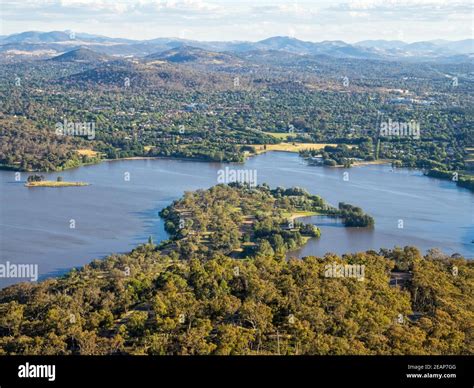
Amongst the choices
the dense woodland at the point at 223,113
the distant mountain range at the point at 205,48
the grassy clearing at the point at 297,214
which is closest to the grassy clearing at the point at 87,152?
the dense woodland at the point at 223,113

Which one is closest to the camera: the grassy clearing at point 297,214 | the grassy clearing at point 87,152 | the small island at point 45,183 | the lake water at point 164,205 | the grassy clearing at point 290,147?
the lake water at point 164,205

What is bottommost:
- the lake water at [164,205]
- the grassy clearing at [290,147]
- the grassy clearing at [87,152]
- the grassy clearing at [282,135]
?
the lake water at [164,205]

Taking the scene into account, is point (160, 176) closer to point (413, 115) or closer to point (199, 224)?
point (199, 224)

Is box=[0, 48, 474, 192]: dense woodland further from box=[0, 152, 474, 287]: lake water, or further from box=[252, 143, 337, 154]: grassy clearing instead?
box=[0, 152, 474, 287]: lake water

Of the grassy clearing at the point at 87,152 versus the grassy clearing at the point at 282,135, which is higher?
the grassy clearing at the point at 282,135

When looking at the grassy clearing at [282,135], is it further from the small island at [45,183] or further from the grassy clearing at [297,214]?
the grassy clearing at [297,214]

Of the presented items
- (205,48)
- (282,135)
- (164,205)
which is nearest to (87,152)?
(164,205)
